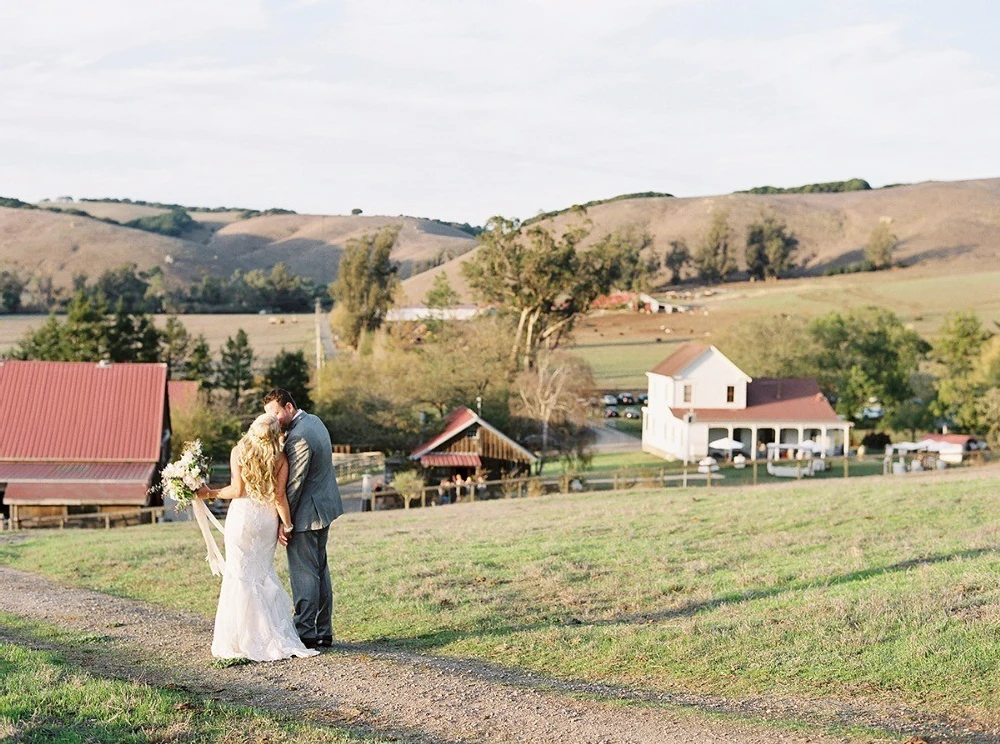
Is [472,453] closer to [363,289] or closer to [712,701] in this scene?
[363,289]

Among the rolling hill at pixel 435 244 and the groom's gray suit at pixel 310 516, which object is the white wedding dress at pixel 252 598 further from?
the rolling hill at pixel 435 244

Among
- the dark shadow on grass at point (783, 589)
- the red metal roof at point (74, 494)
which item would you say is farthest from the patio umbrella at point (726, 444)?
the dark shadow on grass at point (783, 589)

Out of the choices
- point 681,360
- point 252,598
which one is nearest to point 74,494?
point 252,598

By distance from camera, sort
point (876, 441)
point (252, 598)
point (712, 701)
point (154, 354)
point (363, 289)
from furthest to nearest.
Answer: point (363, 289) < point (154, 354) < point (876, 441) < point (252, 598) < point (712, 701)

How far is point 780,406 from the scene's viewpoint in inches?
2235

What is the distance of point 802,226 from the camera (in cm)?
19475

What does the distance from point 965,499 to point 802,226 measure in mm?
183349

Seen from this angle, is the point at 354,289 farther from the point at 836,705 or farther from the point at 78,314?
the point at 836,705

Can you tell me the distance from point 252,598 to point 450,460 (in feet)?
116

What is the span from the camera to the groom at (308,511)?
9.22 m

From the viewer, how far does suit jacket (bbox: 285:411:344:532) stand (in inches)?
362

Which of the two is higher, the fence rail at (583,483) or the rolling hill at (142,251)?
the rolling hill at (142,251)

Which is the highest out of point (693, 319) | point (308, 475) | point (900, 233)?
point (900, 233)

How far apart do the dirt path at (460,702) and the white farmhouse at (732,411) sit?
46850 mm
